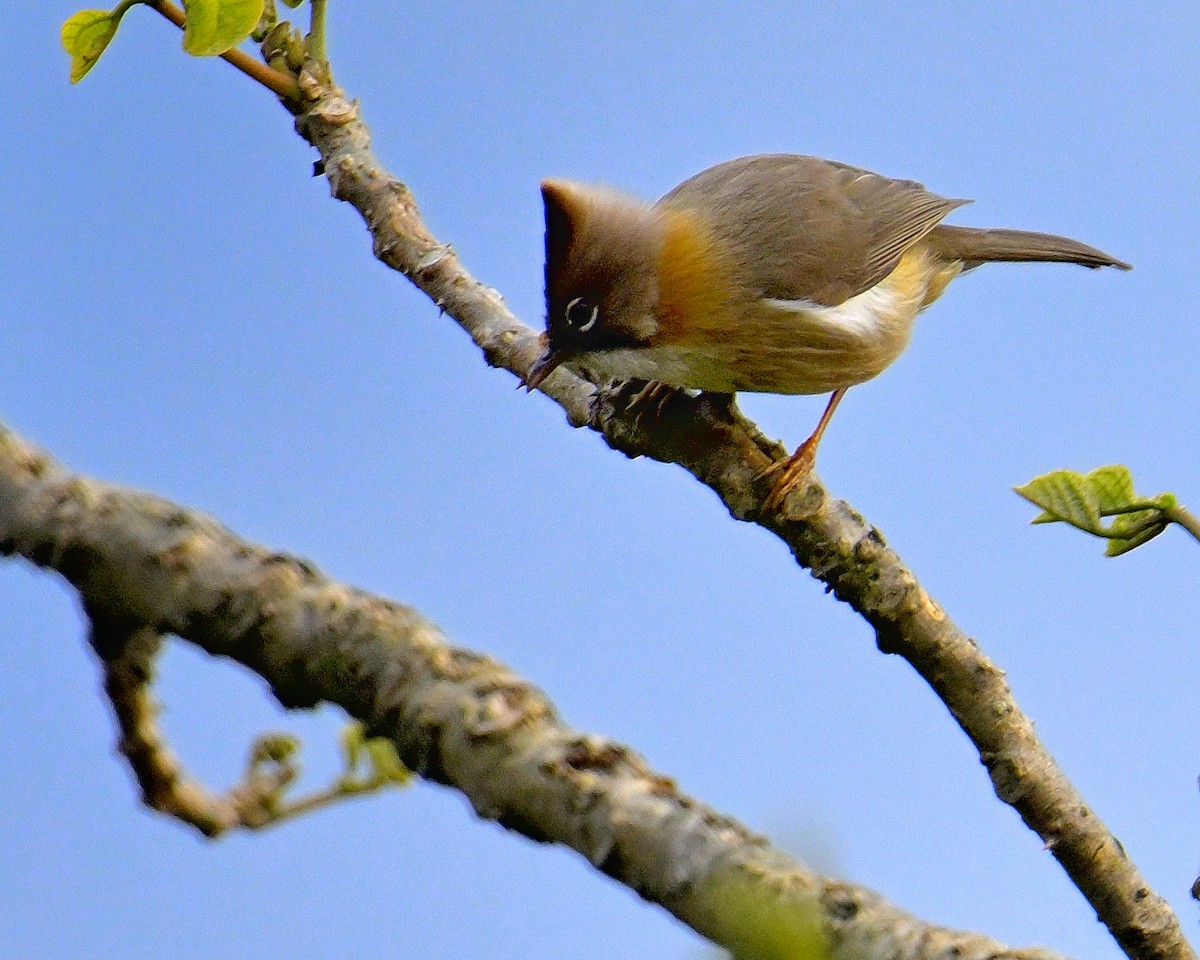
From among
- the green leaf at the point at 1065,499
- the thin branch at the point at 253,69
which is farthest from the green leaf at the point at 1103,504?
the thin branch at the point at 253,69

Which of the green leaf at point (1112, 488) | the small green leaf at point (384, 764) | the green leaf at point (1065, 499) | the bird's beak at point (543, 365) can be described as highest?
the bird's beak at point (543, 365)

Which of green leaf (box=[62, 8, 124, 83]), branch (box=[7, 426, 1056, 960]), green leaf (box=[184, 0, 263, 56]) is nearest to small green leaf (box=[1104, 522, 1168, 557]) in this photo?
branch (box=[7, 426, 1056, 960])

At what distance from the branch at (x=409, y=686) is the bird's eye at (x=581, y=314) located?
2.22m

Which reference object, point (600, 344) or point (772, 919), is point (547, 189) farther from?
point (772, 919)

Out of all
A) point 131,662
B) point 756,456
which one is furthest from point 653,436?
point 131,662

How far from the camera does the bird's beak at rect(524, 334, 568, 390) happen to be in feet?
11.7

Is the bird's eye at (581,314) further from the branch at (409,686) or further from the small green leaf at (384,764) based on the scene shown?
the branch at (409,686)

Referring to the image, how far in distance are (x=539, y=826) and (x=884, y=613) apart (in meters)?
2.12

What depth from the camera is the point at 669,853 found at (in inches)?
54.6

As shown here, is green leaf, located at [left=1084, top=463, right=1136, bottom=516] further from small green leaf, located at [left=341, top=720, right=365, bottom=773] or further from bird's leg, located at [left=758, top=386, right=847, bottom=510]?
small green leaf, located at [left=341, top=720, right=365, bottom=773]

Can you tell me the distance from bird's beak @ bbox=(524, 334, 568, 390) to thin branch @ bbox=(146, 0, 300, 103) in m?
1.05

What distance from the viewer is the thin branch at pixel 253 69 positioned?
2.80m

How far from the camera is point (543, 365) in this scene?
3.57 m

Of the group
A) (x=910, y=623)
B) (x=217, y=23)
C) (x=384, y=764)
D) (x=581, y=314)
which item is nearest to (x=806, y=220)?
(x=581, y=314)
